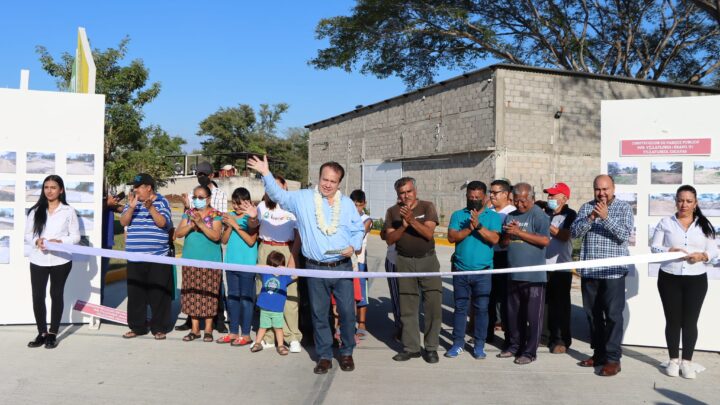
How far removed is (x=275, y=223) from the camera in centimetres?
607

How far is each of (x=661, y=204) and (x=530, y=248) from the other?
5.33ft

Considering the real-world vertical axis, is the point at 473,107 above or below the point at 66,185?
above

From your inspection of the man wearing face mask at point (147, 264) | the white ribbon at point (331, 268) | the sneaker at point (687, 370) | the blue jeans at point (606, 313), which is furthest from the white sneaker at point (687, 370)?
the man wearing face mask at point (147, 264)

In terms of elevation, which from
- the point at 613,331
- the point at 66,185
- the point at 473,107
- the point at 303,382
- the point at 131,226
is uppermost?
the point at 473,107

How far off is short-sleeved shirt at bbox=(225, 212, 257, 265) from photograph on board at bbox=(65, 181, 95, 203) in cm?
182

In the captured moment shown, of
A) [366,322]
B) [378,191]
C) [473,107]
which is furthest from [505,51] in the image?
[366,322]

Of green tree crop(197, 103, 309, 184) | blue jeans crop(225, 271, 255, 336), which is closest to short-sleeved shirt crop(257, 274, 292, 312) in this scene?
blue jeans crop(225, 271, 255, 336)

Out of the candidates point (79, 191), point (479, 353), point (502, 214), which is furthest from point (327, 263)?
point (79, 191)

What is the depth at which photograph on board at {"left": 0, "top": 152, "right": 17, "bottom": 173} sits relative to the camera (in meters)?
6.52

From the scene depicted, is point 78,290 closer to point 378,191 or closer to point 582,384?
point 582,384

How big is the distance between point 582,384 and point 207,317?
12.2ft

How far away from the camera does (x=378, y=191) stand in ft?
91.3

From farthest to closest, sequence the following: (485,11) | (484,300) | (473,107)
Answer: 1. (485,11)
2. (473,107)
3. (484,300)

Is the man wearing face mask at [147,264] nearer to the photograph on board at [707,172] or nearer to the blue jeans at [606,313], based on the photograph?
the blue jeans at [606,313]
